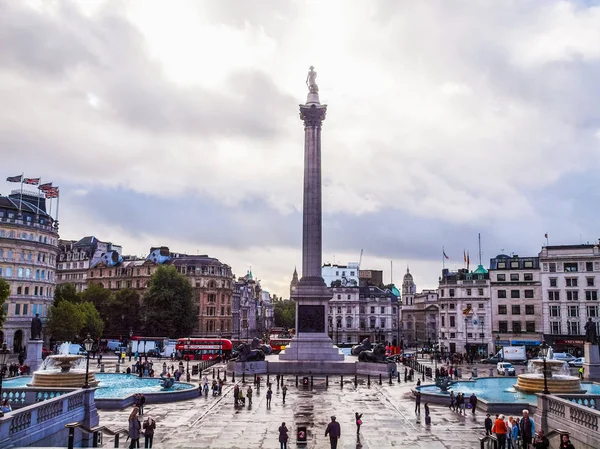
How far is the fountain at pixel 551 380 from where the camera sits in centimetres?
3516

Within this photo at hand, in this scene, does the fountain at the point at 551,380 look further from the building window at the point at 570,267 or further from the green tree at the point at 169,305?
the green tree at the point at 169,305

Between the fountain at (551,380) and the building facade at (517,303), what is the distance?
48.4 m

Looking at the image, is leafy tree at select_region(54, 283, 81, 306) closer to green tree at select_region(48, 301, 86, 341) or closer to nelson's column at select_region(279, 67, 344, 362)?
green tree at select_region(48, 301, 86, 341)

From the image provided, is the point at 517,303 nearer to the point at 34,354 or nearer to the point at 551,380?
the point at 551,380

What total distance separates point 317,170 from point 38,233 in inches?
1807

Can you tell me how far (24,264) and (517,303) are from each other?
74.2 meters

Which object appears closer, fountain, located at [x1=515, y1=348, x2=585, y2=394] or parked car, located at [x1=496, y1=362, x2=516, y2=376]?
fountain, located at [x1=515, y1=348, x2=585, y2=394]

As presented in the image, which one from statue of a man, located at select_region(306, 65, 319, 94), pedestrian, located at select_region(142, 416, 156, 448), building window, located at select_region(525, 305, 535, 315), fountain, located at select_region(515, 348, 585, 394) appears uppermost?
statue of a man, located at select_region(306, 65, 319, 94)

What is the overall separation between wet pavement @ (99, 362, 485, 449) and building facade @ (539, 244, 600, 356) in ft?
172

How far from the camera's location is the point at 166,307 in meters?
99.8

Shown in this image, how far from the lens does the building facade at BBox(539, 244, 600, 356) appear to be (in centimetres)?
8338

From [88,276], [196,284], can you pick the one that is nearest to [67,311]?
[196,284]

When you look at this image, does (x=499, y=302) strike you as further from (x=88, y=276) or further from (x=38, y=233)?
(x=88, y=276)

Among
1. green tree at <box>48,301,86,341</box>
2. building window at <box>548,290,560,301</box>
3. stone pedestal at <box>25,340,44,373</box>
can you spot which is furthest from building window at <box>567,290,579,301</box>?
stone pedestal at <box>25,340,44,373</box>
